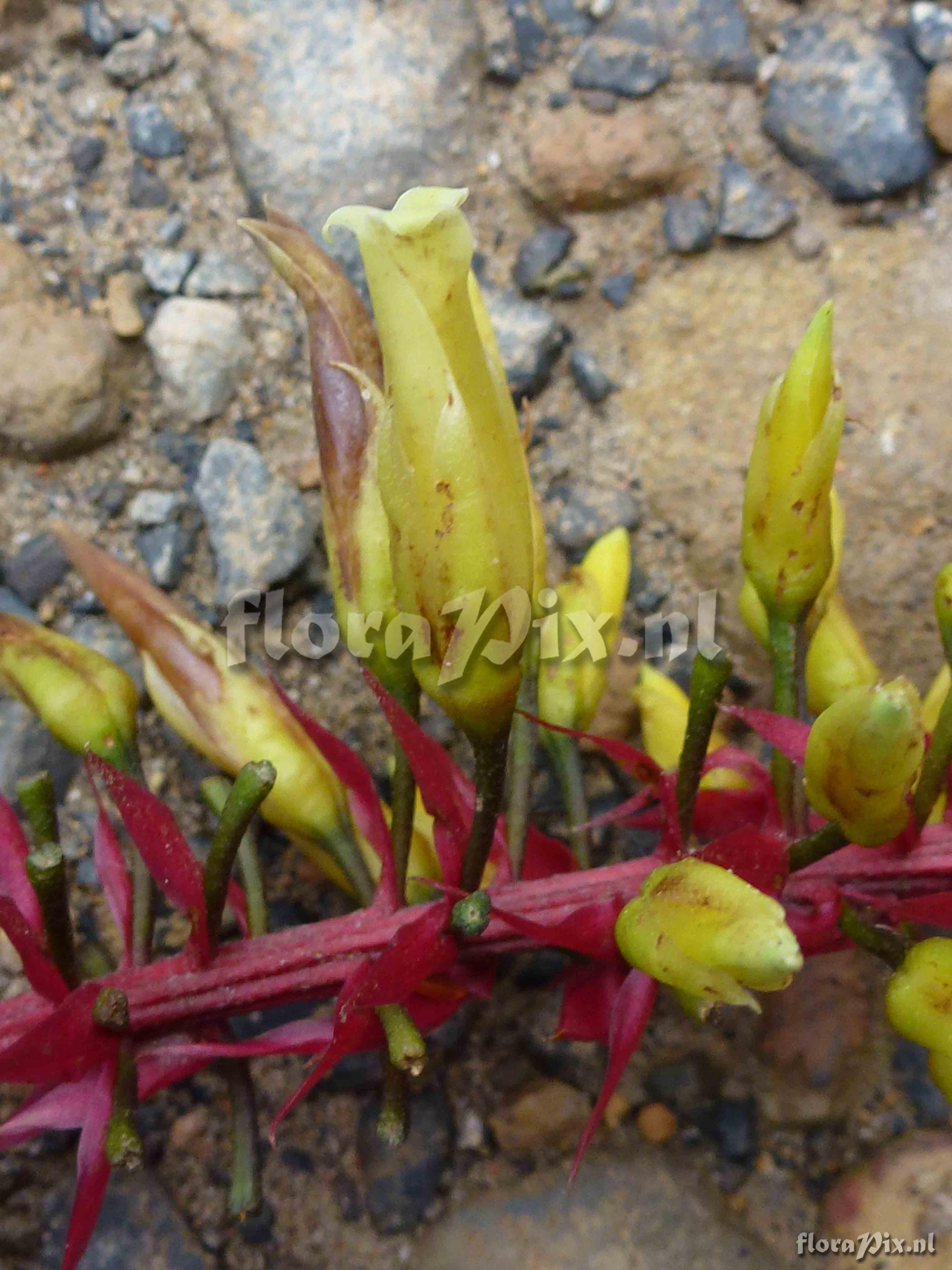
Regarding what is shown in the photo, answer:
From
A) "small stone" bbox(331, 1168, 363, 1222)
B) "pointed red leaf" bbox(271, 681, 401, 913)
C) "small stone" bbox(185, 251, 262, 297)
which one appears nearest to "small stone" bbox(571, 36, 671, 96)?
"small stone" bbox(185, 251, 262, 297)

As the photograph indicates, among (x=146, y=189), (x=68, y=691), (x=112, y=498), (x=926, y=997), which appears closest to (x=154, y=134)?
(x=146, y=189)

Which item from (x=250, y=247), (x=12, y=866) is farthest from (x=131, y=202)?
(x=12, y=866)

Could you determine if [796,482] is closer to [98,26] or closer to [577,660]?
[577,660]

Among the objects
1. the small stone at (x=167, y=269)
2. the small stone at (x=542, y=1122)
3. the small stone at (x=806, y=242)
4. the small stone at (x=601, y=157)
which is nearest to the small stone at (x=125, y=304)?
the small stone at (x=167, y=269)

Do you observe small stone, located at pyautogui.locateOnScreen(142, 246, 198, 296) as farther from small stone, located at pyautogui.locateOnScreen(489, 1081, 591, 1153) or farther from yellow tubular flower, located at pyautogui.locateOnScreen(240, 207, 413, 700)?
small stone, located at pyautogui.locateOnScreen(489, 1081, 591, 1153)

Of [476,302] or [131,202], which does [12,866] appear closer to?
[476,302]

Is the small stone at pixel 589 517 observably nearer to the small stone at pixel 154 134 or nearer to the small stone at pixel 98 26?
the small stone at pixel 154 134
